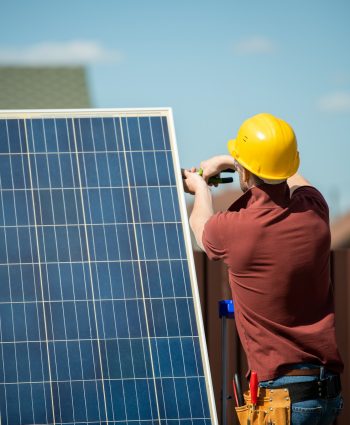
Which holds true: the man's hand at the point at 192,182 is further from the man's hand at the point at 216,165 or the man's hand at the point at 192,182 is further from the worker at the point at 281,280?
the worker at the point at 281,280

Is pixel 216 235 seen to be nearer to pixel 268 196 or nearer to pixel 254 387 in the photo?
pixel 268 196

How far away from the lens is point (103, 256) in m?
6.04

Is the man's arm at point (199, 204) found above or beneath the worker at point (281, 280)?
above

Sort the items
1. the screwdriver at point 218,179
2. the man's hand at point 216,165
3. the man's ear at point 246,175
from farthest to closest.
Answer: the screwdriver at point 218,179, the man's hand at point 216,165, the man's ear at point 246,175

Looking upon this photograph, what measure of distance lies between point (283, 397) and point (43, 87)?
23.4m

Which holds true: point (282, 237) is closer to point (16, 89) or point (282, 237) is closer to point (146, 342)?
point (146, 342)

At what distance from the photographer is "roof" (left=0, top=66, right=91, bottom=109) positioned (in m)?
26.1

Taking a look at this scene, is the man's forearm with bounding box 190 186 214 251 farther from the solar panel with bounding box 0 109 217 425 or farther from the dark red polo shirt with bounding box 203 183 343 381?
the solar panel with bounding box 0 109 217 425

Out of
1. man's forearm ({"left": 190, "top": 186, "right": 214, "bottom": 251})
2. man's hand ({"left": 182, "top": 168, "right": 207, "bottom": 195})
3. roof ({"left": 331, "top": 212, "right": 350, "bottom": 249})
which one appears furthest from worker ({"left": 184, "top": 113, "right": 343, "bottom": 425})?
roof ({"left": 331, "top": 212, "right": 350, "bottom": 249})

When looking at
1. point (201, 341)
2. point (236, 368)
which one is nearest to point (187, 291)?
point (201, 341)

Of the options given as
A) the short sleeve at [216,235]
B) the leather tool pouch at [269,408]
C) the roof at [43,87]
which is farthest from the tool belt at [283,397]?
the roof at [43,87]

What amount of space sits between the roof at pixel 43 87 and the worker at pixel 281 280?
2057cm

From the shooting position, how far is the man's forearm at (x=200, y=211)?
5270mm

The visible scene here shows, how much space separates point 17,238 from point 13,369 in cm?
89
